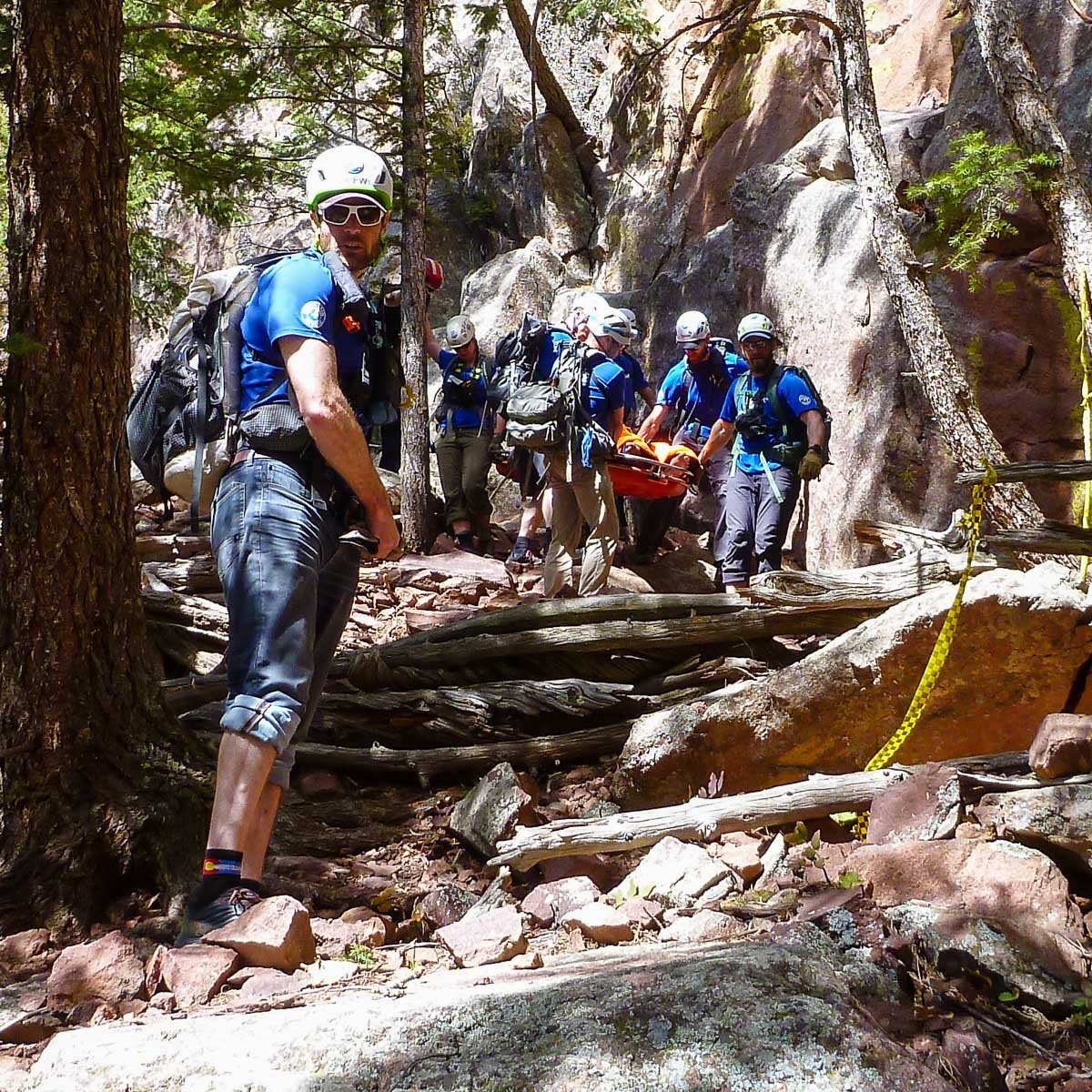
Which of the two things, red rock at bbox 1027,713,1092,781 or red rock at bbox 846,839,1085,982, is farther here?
red rock at bbox 1027,713,1092,781

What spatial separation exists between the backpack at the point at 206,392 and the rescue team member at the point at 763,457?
5008 mm

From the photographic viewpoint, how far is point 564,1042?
7.75ft

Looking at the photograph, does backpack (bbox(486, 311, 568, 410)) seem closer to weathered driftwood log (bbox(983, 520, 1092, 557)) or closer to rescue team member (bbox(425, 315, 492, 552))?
rescue team member (bbox(425, 315, 492, 552))

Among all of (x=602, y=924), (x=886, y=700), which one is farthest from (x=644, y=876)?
(x=886, y=700)

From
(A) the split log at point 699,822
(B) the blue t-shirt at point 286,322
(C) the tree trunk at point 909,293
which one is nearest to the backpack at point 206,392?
(B) the blue t-shirt at point 286,322

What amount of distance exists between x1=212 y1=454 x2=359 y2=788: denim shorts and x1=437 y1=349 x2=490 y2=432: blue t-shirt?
825 cm

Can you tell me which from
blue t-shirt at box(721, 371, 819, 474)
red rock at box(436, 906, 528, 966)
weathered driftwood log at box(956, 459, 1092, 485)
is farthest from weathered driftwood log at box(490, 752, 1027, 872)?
blue t-shirt at box(721, 371, 819, 474)

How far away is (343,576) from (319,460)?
444 millimetres

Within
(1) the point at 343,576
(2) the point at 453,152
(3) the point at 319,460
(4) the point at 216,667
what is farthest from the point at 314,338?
(2) the point at 453,152

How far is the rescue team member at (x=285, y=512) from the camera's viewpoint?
330 cm

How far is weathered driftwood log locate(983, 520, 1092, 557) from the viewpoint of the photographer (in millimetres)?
4355

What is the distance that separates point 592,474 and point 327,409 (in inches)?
218

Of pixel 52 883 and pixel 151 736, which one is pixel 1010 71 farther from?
pixel 52 883

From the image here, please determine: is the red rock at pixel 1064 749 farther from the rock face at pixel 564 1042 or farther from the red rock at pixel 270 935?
the red rock at pixel 270 935
